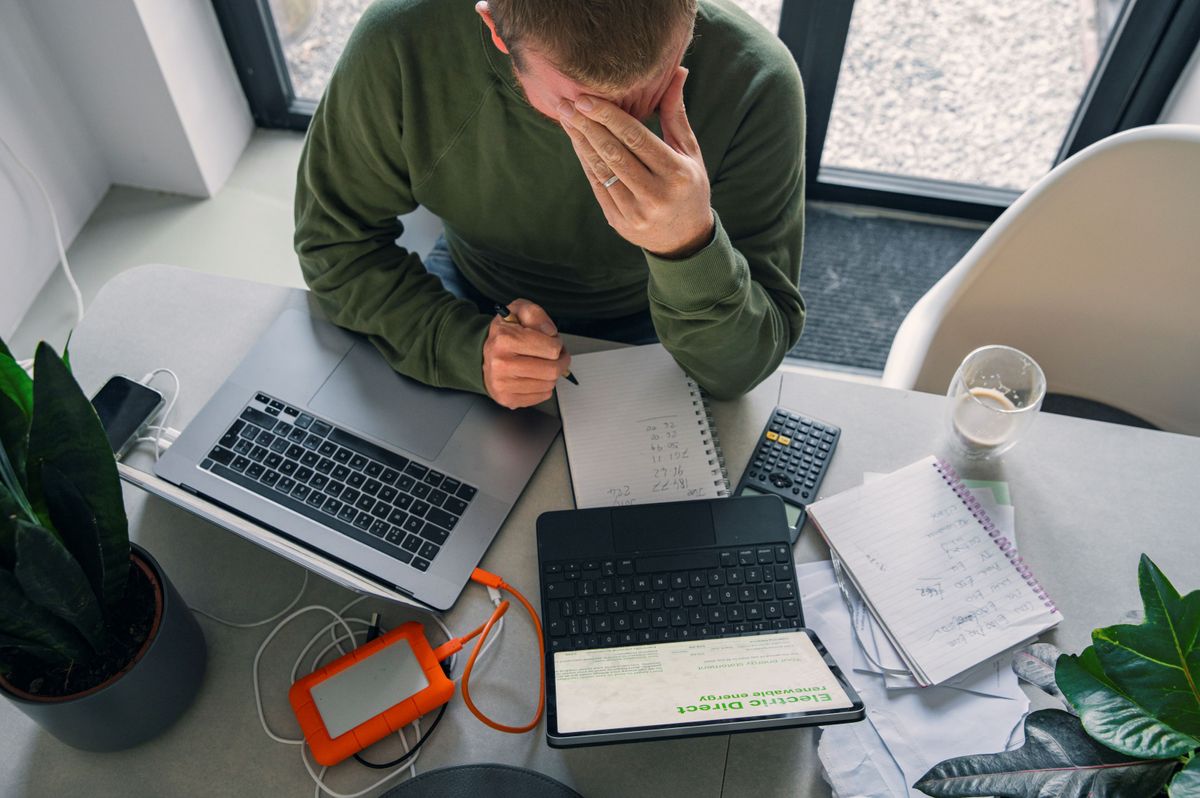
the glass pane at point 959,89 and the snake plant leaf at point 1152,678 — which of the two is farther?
the glass pane at point 959,89

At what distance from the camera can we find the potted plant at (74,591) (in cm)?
75

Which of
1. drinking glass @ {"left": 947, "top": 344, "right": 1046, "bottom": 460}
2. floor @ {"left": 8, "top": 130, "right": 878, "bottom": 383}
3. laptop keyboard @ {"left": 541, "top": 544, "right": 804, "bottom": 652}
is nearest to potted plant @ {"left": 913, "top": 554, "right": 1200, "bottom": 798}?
laptop keyboard @ {"left": 541, "top": 544, "right": 804, "bottom": 652}

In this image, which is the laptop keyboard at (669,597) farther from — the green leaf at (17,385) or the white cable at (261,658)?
the green leaf at (17,385)

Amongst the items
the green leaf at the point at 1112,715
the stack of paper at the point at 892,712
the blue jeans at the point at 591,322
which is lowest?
the blue jeans at the point at 591,322

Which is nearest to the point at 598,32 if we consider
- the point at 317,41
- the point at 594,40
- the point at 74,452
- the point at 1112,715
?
the point at 594,40

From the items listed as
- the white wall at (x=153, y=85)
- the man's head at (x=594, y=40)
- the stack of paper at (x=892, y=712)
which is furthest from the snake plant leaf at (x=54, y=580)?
the white wall at (x=153, y=85)

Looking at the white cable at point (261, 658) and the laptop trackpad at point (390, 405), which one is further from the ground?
the laptop trackpad at point (390, 405)

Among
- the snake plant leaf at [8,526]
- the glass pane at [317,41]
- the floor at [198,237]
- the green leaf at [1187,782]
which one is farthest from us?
the glass pane at [317,41]

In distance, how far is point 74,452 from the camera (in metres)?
0.79

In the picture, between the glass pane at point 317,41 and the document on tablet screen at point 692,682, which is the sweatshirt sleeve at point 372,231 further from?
the glass pane at point 317,41

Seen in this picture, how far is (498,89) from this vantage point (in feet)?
3.45

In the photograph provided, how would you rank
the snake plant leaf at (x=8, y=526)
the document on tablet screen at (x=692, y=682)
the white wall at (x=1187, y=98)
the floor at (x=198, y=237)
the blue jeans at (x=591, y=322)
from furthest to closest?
the floor at (x=198, y=237)
the white wall at (x=1187, y=98)
the blue jeans at (x=591, y=322)
the document on tablet screen at (x=692, y=682)
the snake plant leaf at (x=8, y=526)

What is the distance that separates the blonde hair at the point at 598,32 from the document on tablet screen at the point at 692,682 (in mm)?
525

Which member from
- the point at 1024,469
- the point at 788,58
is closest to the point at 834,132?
the point at 788,58
